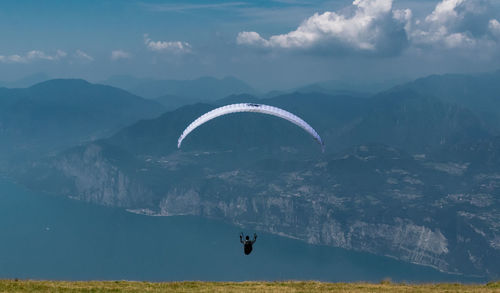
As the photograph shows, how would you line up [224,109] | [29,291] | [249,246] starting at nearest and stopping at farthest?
[29,291] → [249,246] → [224,109]

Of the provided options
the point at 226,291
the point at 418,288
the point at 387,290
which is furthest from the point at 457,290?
the point at 226,291

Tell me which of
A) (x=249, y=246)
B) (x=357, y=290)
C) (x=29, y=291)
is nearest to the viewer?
(x=29, y=291)

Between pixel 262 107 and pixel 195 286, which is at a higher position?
pixel 262 107

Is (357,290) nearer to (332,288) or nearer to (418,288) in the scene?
(332,288)

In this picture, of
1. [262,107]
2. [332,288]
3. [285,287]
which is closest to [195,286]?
[285,287]

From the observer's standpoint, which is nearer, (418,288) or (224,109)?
(418,288)

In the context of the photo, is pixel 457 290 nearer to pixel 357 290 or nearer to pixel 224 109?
pixel 357 290
